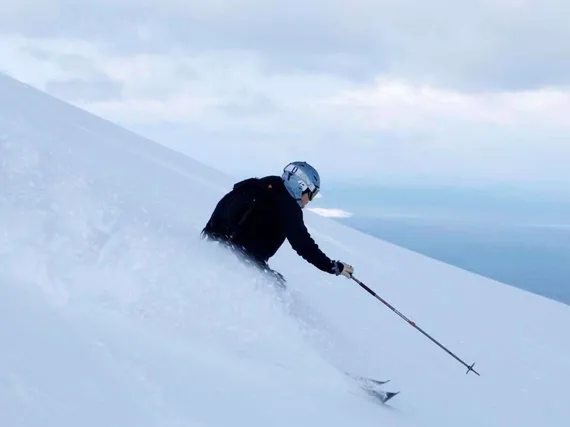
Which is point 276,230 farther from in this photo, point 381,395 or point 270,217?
point 381,395

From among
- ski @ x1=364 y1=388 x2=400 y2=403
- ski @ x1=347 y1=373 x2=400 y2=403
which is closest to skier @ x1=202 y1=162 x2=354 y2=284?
ski @ x1=347 y1=373 x2=400 y2=403

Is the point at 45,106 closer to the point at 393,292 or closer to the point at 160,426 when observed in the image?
the point at 393,292

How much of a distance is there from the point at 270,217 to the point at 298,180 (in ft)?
1.48

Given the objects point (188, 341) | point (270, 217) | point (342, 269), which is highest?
point (270, 217)

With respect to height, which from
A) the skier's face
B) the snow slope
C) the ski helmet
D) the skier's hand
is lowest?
the snow slope

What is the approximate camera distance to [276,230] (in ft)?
20.5

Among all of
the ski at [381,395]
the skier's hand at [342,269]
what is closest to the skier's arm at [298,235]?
the skier's hand at [342,269]

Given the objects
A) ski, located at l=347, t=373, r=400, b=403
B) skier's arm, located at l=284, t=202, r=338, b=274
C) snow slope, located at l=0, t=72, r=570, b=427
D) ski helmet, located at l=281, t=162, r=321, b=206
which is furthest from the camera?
ski helmet, located at l=281, t=162, r=321, b=206

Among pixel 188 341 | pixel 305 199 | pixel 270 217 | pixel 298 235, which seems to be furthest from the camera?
pixel 305 199

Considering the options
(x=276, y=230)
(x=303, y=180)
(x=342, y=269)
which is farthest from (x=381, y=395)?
(x=303, y=180)

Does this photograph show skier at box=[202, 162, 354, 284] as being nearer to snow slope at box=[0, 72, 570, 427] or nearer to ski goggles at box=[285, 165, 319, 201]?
ski goggles at box=[285, 165, 319, 201]

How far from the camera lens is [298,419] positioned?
12.9 feet

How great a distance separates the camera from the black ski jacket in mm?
6000

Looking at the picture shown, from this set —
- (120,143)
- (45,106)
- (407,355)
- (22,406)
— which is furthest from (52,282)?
(45,106)
